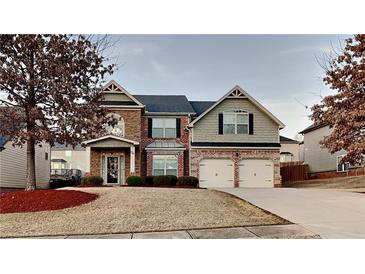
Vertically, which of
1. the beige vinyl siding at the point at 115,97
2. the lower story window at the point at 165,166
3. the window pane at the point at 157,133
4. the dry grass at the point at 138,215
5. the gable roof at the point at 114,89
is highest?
the gable roof at the point at 114,89

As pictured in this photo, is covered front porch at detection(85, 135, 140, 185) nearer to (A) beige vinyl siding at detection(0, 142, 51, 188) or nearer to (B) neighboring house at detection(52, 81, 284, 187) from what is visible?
(B) neighboring house at detection(52, 81, 284, 187)

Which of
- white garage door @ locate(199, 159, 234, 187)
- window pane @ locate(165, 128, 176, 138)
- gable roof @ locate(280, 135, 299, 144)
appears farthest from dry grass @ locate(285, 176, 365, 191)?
window pane @ locate(165, 128, 176, 138)

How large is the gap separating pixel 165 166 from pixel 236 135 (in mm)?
1491

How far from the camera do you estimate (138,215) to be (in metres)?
7.53

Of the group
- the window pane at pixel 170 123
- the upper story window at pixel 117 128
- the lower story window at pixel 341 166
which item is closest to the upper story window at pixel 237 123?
the window pane at pixel 170 123

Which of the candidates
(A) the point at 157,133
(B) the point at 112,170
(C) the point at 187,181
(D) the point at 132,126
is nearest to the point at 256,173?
(C) the point at 187,181

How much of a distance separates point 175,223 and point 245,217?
1.15m

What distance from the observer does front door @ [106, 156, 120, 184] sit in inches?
326

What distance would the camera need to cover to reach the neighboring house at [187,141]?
8344 mm

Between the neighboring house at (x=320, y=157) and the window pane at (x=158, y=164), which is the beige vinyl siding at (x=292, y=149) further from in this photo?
the window pane at (x=158, y=164)

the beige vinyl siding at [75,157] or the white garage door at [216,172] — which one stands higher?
the beige vinyl siding at [75,157]
